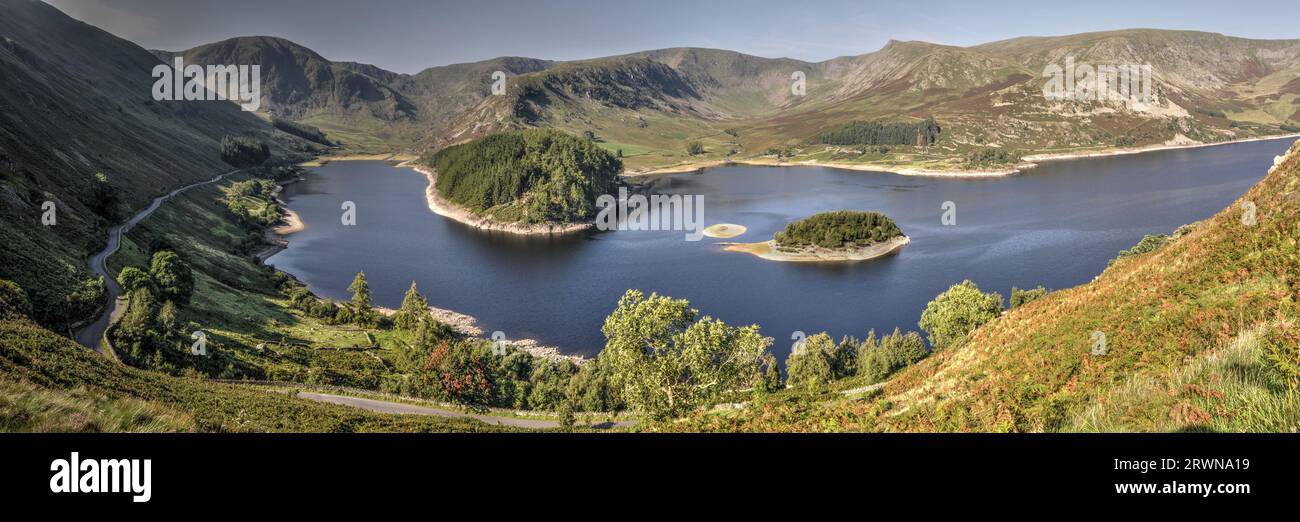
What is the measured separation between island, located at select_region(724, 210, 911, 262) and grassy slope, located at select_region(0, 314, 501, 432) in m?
101

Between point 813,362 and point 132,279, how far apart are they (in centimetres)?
7027

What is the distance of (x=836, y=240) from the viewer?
125250mm

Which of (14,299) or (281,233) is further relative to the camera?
(281,233)

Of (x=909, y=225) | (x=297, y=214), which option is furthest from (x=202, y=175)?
(x=909, y=225)

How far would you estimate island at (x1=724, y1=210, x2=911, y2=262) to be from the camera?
124500 millimetres

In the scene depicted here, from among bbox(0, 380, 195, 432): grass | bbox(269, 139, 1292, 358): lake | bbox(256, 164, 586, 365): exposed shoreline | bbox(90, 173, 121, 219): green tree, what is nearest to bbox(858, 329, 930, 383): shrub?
bbox(269, 139, 1292, 358): lake

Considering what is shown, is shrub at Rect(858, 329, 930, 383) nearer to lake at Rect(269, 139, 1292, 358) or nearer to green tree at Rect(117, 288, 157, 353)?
lake at Rect(269, 139, 1292, 358)

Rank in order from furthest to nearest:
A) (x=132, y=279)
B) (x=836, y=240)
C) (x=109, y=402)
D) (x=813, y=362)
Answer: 1. (x=836, y=240)
2. (x=132, y=279)
3. (x=813, y=362)
4. (x=109, y=402)

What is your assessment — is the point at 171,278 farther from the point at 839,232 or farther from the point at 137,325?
the point at 839,232

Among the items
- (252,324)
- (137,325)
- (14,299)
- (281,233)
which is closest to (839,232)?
(252,324)

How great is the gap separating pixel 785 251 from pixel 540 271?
2038 inches

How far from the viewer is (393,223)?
573 feet

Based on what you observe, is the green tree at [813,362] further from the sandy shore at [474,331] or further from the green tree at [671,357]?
the sandy shore at [474,331]

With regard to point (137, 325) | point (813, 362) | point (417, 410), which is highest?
point (137, 325)
